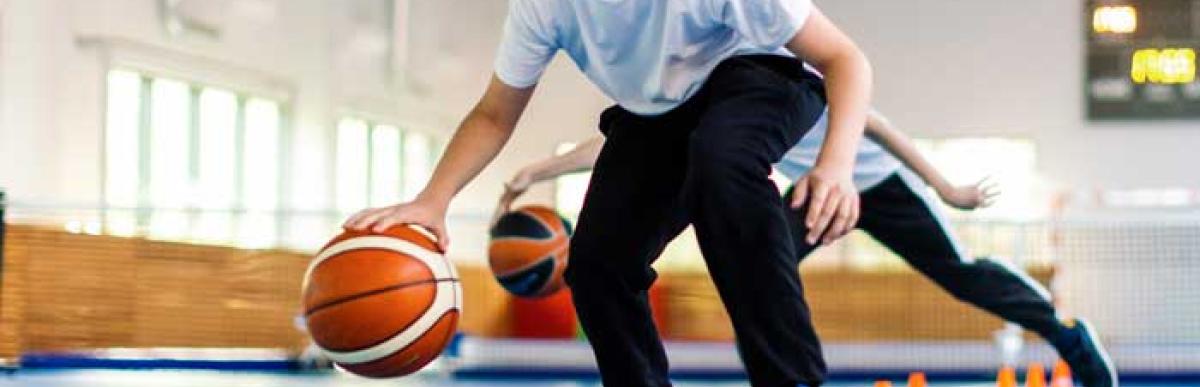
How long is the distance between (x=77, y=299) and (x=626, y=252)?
8.47 m

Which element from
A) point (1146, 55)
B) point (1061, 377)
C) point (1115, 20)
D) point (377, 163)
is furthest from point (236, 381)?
point (377, 163)

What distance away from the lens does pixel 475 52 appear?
2042 centimetres

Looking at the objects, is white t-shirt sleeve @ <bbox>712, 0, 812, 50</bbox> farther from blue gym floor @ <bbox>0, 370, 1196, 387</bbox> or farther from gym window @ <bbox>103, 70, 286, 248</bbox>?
gym window @ <bbox>103, 70, 286, 248</bbox>

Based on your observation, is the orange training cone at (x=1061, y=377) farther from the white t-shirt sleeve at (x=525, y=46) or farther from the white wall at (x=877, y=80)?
the white wall at (x=877, y=80)

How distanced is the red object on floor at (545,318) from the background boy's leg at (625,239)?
412 inches

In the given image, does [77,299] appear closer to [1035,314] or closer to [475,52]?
[1035,314]

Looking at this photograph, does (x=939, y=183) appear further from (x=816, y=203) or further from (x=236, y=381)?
(x=236, y=381)

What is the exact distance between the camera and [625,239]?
146 inches

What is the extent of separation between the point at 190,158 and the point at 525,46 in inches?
465

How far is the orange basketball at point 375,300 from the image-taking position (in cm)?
409

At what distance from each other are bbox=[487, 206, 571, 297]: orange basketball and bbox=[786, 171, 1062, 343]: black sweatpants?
5.79ft

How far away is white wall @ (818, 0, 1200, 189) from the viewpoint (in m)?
18.3

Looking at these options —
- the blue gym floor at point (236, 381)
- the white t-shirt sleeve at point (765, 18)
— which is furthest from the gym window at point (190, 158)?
the white t-shirt sleeve at point (765, 18)

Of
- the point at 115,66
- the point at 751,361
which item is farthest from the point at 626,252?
the point at 115,66
